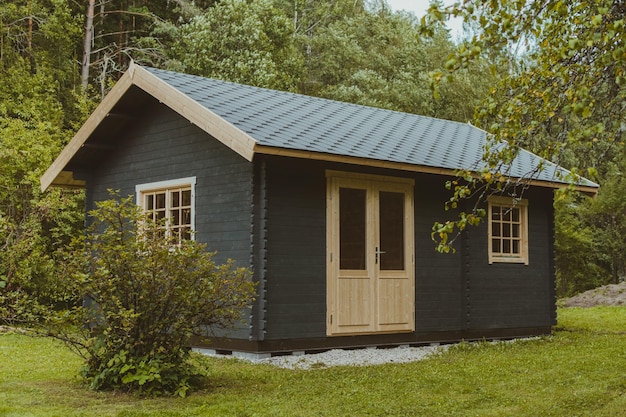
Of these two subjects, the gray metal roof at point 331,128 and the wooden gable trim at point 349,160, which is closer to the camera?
the wooden gable trim at point 349,160

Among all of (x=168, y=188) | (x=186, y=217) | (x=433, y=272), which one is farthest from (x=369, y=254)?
(x=168, y=188)

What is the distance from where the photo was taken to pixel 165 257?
24.4 feet

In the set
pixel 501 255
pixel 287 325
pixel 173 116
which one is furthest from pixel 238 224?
pixel 501 255

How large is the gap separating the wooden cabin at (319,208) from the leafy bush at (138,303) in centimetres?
224

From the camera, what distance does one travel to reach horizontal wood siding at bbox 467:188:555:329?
1243 cm

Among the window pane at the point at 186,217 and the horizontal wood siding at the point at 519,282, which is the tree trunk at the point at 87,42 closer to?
the window pane at the point at 186,217

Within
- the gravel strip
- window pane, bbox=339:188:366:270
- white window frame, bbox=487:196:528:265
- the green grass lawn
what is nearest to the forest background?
white window frame, bbox=487:196:528:265

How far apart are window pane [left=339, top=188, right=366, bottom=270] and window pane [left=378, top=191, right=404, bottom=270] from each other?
320 millimetres

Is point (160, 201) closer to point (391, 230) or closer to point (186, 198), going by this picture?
point (186, 198)

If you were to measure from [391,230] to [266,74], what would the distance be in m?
13.5

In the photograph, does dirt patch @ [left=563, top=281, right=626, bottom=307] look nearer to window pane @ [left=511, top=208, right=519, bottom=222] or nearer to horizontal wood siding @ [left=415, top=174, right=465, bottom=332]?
window pane @ [left=511, top=208, right=519, bottom=222]

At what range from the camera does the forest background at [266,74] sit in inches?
251

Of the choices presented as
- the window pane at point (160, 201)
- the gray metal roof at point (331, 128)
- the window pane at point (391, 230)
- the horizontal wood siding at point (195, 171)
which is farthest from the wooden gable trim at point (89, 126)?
the window pane at point (391, 230)

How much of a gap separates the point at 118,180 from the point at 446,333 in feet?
17.7
